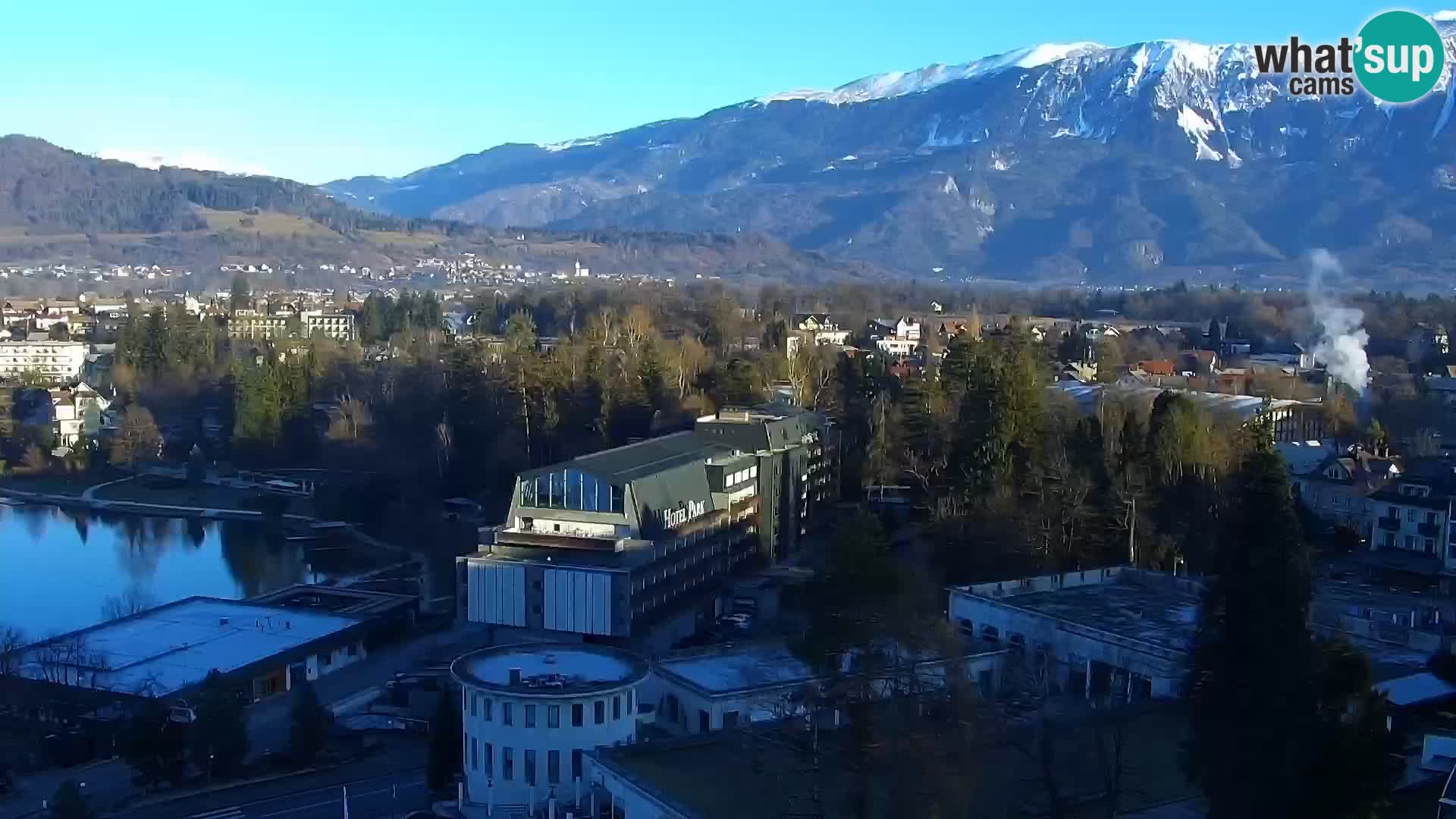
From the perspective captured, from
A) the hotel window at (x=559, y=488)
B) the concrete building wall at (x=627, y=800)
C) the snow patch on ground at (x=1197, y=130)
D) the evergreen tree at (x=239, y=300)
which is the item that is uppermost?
the snow patch on ground at (x=1197, y=130)

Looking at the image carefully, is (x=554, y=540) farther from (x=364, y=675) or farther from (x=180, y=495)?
(x=180, y=495)

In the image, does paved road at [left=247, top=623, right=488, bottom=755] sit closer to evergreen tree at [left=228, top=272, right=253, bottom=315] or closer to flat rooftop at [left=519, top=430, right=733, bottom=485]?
flat rooftop at [left=519, top=430, right=733, bottom=485]

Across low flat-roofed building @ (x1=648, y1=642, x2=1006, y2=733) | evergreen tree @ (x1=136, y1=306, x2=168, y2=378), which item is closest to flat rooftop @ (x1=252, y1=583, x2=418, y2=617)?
low flat-roofed building @ (x1=648, y1=642, x2=1006, y2=733)

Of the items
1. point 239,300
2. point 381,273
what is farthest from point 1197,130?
point 239,300

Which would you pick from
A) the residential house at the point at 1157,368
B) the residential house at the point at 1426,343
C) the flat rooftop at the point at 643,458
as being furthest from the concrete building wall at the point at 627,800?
the residential house at the point at 1426,343

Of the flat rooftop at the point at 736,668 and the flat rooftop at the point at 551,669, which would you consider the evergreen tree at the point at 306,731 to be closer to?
the flat rooftop at the point at 551,669

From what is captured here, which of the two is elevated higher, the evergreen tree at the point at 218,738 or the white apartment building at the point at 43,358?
the white apartment building at the point at 43,358

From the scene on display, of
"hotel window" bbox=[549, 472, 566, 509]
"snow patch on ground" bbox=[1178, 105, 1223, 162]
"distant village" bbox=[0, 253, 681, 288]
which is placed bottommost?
"hotel window" bbox=[549, 472, 566, 509]
